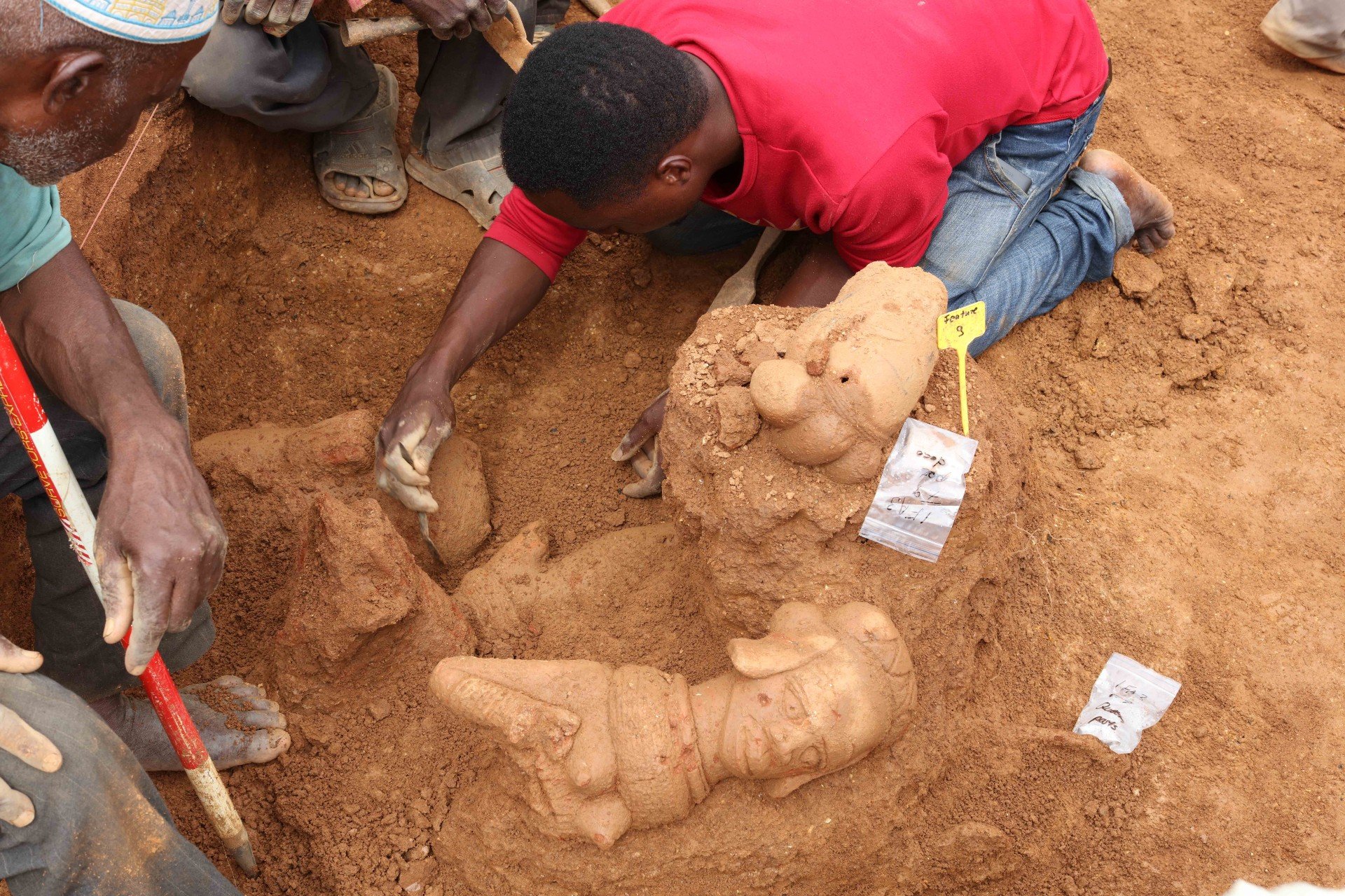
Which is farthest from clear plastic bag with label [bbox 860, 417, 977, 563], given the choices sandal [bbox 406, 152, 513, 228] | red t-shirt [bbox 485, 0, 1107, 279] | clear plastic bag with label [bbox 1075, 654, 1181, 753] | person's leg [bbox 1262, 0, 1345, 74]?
person's leg [bbox 1262, 0, 1345, 74]

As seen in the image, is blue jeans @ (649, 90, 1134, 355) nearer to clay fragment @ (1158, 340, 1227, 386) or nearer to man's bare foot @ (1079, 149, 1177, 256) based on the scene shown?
man's bare foot @ (1079, 149, 1177, 256)

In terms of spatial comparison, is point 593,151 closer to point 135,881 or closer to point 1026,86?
point 1026,86

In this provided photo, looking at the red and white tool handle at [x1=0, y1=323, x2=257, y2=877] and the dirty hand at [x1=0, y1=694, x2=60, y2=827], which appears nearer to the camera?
the dirty hand at [x1=0, y1=694, x2=60, y2=827]

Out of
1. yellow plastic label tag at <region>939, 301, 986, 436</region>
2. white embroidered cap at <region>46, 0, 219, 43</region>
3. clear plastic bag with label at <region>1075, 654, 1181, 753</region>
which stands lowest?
clear plastic bag with label at <region>1075, 654, 1181, 753</region>

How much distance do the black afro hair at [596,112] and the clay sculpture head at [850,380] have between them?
575 mm

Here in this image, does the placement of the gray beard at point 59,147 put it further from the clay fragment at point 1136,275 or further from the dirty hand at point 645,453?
the clay fragment at point 1136,275

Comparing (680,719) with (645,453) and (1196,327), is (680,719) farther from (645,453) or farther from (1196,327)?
(1196,327)

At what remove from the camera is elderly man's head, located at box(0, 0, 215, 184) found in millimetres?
1510

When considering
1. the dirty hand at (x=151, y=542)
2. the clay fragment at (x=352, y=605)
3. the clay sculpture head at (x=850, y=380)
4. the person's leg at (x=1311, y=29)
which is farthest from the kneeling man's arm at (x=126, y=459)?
the person's leg at (x=1311, y=29)

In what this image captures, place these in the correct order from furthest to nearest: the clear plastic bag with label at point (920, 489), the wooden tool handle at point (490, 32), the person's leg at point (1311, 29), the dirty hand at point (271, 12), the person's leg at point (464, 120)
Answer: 1. the person's leg at point (1311, 29)
2. the person's leg at point (464, 120)
3. the wooden tool handle at point (490, 32)
4. the dirty hand at point (271, 12)
5. the clear plastic bag with label at point (920, 489)

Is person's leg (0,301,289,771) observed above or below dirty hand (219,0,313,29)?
below

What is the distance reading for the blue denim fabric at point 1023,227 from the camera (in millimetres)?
2758

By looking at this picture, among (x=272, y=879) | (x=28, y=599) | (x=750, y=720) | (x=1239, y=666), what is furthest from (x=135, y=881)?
(x=1239, y=666)

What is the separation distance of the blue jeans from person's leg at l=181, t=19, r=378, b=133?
1121 mm
